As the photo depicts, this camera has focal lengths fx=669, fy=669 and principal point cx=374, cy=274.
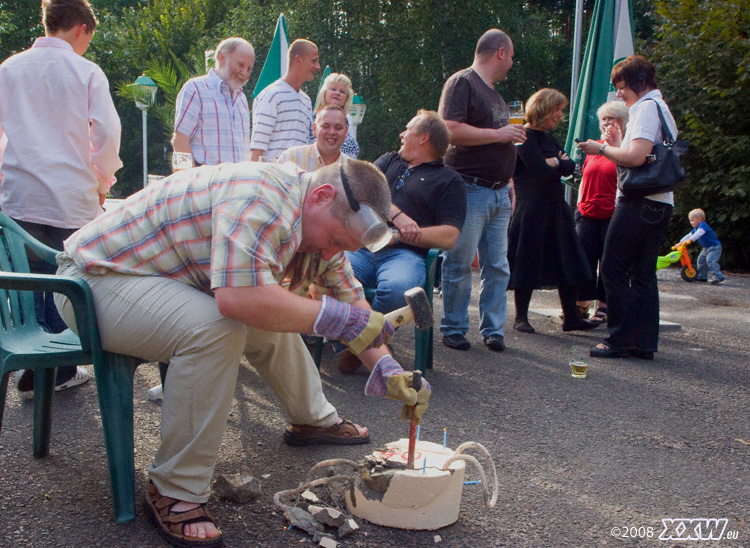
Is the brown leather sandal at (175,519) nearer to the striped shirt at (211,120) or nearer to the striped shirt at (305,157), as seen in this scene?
the striped shirt at (305,157)

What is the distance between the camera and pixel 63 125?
135 inches

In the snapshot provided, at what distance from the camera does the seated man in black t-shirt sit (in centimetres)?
409

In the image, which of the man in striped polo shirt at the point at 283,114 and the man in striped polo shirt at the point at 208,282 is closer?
the man in striped polo shirt at the point at 208,282

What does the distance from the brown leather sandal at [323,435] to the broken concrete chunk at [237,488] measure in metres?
0.50

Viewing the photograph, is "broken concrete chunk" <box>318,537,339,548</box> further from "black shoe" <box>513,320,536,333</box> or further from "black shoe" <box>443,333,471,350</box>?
"black shoe" <box>513,320,536,333</box>

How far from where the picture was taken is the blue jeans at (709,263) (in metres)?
10.6

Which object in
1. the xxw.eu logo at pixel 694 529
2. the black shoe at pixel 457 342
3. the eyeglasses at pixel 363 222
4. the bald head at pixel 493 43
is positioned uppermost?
the bald head at pixel 493 43

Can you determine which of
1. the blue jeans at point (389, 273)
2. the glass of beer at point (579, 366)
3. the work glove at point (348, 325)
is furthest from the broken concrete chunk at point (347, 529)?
the glass of beer at point (579, 366)

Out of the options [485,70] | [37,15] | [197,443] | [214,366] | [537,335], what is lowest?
[537,335]

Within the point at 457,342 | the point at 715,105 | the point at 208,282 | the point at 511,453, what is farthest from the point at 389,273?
the point at 715,105

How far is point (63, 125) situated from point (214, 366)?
201 cm

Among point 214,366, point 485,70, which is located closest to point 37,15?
point 485,70

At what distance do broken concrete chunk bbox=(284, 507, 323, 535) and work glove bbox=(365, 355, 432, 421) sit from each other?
46 centimetres

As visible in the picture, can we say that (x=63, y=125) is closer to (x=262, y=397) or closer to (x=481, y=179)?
(x=262, y=397)
